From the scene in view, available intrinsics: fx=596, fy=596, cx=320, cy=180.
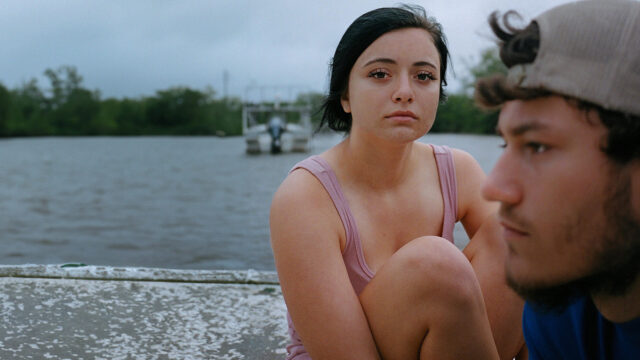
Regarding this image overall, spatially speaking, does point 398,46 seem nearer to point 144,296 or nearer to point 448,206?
point 448,206

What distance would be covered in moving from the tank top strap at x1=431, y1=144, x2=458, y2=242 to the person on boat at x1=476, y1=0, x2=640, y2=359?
1036mm

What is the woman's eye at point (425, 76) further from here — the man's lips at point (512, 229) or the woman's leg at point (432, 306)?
the man's lips at point (512, 229)

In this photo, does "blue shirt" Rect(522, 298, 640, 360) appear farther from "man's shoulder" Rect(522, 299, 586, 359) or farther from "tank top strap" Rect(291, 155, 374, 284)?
"tank top strap" Rect(291, 155, 374, 284)

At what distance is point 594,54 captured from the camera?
1.00 meters

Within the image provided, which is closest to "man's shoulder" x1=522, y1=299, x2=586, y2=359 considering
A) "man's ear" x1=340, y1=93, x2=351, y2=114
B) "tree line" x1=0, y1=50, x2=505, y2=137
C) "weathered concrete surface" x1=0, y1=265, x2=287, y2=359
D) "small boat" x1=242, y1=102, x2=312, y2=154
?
"man's ear" x1=340, y1=93, x2=351, y2=114

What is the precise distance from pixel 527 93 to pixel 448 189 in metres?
1.21

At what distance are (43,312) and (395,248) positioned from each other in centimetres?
175

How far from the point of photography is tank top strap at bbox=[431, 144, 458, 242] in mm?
2254

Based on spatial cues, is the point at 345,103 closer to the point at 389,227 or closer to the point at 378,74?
the point at 378,74

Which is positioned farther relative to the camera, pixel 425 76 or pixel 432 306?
pixel 425 76

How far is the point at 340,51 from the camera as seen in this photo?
215cm

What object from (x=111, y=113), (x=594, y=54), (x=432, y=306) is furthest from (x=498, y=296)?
(x=111, y=113)

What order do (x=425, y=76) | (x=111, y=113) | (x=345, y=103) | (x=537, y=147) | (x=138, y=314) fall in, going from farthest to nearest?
(x=111, y=113), (x=138, y=314), (x=345, y=103), (x=425, y=76), (x=537, y=147)

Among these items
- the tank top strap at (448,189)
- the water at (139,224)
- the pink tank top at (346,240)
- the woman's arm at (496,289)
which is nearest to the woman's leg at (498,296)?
the woman's arm at (496,289)
